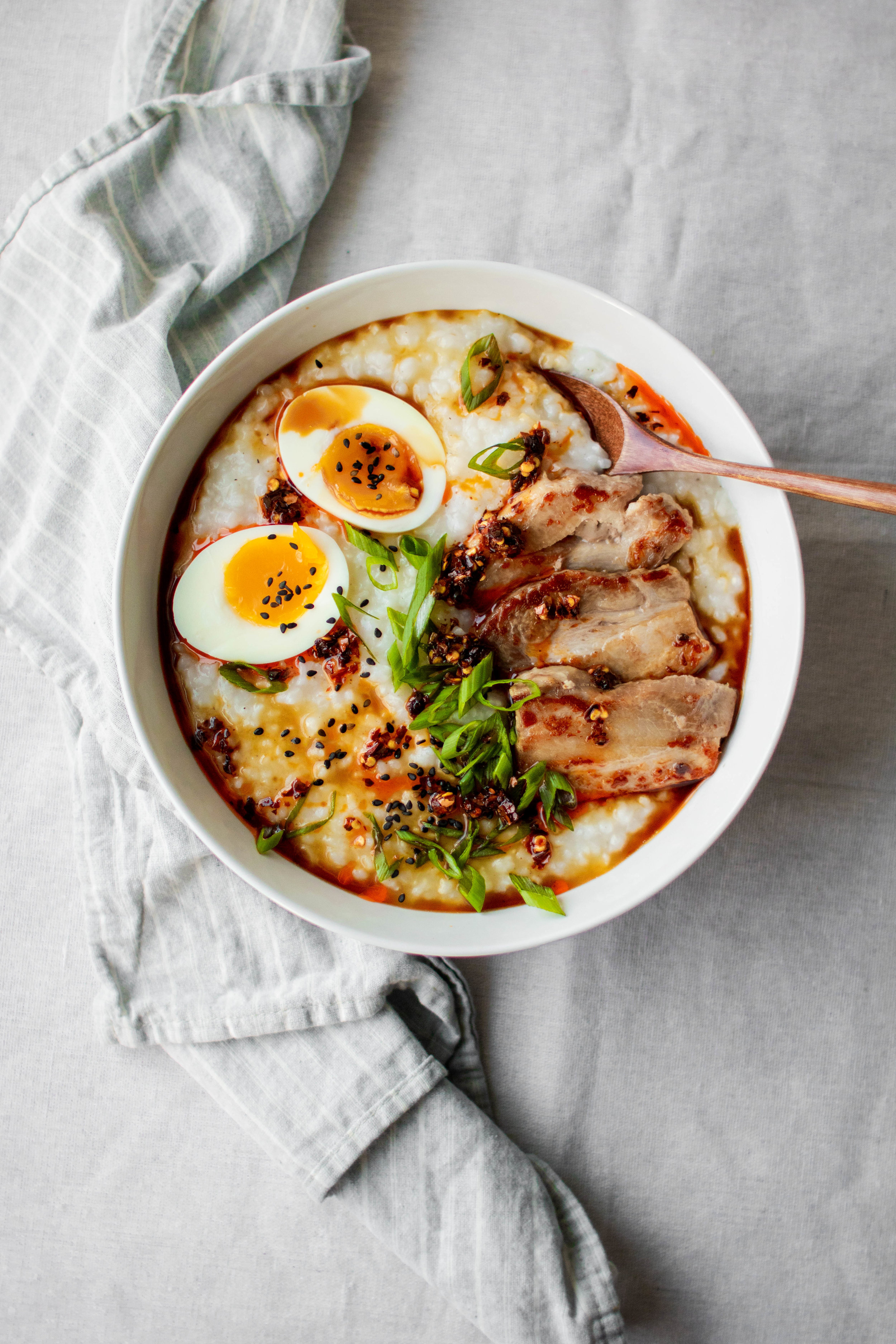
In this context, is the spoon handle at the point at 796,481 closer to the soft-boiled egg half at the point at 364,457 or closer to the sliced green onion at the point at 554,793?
the soft-boiled egg half at the point at 364,457

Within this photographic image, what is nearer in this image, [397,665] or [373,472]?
[397,665]

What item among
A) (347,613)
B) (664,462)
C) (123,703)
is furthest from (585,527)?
(123,703)

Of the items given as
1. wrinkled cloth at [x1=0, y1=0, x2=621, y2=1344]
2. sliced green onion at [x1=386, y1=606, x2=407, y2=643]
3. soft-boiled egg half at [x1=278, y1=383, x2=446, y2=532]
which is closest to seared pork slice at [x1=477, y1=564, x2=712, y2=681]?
sliced green onion at [x1=386, y1=606, x2=407, y2=643]

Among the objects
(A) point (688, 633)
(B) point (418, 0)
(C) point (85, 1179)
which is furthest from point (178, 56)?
(C) point (85, 1179)

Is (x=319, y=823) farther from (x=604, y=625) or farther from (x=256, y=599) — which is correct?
(x=604, y=625)

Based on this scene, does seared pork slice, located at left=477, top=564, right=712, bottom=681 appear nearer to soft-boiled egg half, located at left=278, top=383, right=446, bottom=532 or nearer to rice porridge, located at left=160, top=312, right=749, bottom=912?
rice porridge, located at left=160, top=312, right=749, bottom=912
